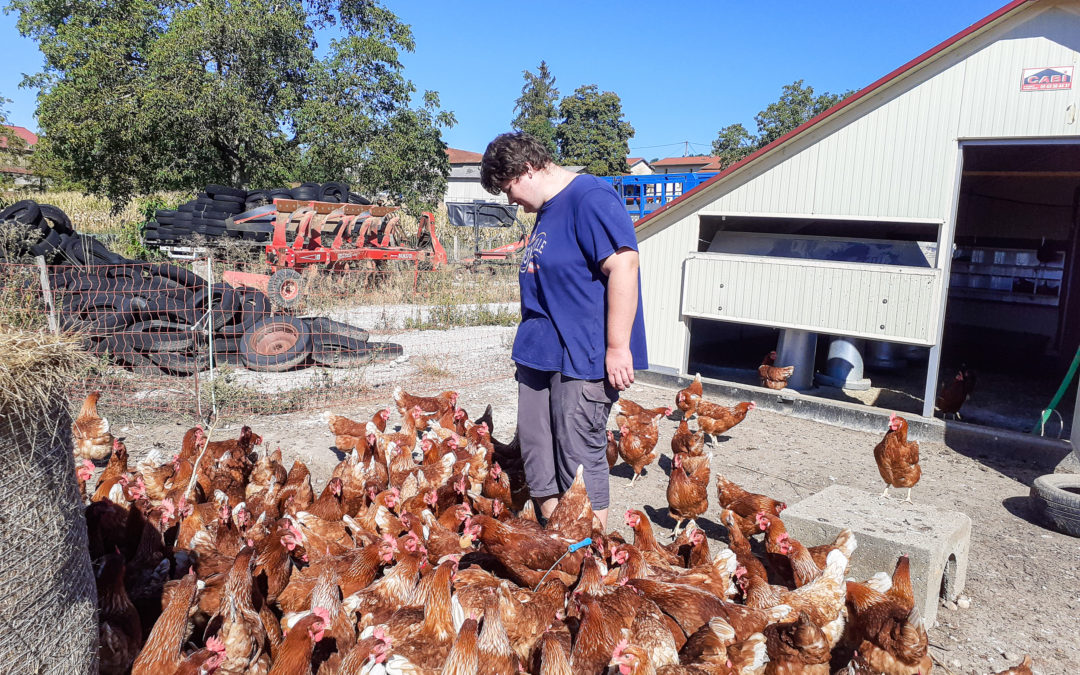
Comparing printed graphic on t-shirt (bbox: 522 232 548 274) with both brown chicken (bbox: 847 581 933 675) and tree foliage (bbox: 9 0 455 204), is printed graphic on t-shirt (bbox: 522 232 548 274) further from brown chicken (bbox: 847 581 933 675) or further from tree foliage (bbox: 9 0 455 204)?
tree foliage (bbox: 9 0 455 204)

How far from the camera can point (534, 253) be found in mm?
3496

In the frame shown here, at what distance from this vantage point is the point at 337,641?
2.78 metres

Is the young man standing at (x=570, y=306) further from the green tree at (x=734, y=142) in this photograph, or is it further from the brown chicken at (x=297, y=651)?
the green tree at (x=734, y=142)

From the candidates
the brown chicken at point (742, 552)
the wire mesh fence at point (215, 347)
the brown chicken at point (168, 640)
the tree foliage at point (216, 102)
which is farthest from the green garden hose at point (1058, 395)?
the tree foliage at point (216, 102)

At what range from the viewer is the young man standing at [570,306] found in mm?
3275

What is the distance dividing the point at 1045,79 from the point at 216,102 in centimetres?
2155

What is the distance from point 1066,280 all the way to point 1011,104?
7137 mm

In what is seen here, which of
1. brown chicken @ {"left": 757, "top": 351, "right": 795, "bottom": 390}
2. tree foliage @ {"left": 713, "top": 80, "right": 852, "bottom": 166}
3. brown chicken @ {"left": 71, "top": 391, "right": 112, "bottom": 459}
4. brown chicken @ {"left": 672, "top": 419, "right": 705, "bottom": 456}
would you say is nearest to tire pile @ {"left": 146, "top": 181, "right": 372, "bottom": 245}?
brown chicken @ {"left": 71, "top": 391, "right": 112, "bottom": 459}

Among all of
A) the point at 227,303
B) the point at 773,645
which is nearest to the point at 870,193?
the point at 773,645

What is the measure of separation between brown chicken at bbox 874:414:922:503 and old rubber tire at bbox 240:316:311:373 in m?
6.52

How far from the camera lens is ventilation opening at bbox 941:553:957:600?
3775 mm

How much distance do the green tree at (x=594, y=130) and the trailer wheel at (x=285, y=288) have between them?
142 ft

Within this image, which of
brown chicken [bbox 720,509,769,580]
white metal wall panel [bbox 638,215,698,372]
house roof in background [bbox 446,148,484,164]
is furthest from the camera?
house roof in background [bbox 446,148,484,164]

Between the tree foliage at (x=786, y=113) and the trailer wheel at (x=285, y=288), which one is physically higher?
the tree foliage at (x=786, y=113)
